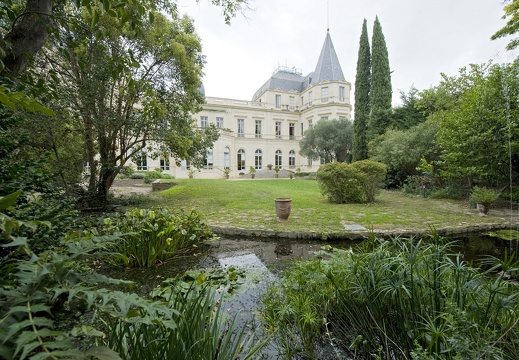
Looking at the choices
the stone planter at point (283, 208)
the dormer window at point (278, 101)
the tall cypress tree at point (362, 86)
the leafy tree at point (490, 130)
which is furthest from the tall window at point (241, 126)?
the stone planter at point (283, 208)

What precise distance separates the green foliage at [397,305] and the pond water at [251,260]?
0.82 ft

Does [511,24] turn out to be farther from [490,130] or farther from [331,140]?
[331,140]

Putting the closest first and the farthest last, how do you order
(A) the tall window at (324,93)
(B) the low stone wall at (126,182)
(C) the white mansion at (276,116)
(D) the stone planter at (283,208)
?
1. (D) the stone planter at (283,208)
2. (B) the low stone wall at (126,182)
3. (C) the white mansion at (276,116)
4. (A) the tall window at (324,93)

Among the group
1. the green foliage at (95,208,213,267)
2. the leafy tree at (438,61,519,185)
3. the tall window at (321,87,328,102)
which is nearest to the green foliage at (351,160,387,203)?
the leafy tree at (438,61,519,185)

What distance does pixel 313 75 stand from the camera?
1326 inches

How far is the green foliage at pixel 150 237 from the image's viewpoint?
3.25m

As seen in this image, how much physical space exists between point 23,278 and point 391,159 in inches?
539

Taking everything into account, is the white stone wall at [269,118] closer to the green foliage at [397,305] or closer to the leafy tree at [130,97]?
the leafy tree at [130,97]

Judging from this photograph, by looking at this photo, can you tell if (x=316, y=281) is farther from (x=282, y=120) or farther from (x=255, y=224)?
(x=282, y=120)

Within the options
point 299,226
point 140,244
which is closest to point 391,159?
point 299,226

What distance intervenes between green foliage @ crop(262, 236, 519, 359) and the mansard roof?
109 ft

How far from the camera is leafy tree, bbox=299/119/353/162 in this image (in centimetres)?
2327

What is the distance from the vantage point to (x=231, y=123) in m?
31.0

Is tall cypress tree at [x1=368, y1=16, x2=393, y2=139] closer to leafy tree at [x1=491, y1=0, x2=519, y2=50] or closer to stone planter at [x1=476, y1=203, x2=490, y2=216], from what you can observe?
leafy tree at [x1=491, y1=0, x2=519, y2=50]
